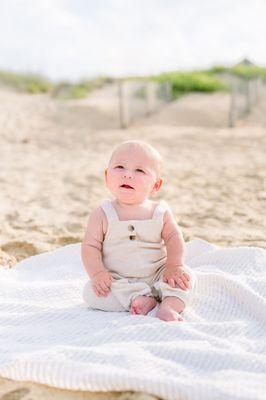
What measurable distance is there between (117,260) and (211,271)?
1.91ft

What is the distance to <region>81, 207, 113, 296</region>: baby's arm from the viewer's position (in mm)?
2410

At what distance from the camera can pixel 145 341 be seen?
207 cm

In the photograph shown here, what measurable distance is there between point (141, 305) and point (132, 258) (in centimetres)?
21

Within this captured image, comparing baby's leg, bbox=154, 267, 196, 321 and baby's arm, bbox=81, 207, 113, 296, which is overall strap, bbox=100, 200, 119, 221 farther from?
baby's leg, bbox=154, 267, 196, 321

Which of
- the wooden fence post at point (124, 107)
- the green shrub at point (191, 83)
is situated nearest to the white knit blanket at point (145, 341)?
the wooden fence post at point (124, 107)

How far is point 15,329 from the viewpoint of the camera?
7.59 feet

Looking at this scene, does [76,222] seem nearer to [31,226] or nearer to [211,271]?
[31,226]

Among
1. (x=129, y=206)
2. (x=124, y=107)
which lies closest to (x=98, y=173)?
(x=129, y=206)

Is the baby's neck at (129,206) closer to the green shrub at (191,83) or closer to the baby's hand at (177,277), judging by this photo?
the baby's hand at (177,277)

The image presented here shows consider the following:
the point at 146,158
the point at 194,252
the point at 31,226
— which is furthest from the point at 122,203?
the point at 31,226

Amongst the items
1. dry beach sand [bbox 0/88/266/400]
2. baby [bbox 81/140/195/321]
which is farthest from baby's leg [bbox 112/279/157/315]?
dry beach sand [bbox 0/88/266/400]

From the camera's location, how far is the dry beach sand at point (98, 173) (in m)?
4.00

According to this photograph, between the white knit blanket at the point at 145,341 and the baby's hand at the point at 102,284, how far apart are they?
80 mm

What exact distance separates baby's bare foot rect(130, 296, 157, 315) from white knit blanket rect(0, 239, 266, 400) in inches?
2.4
